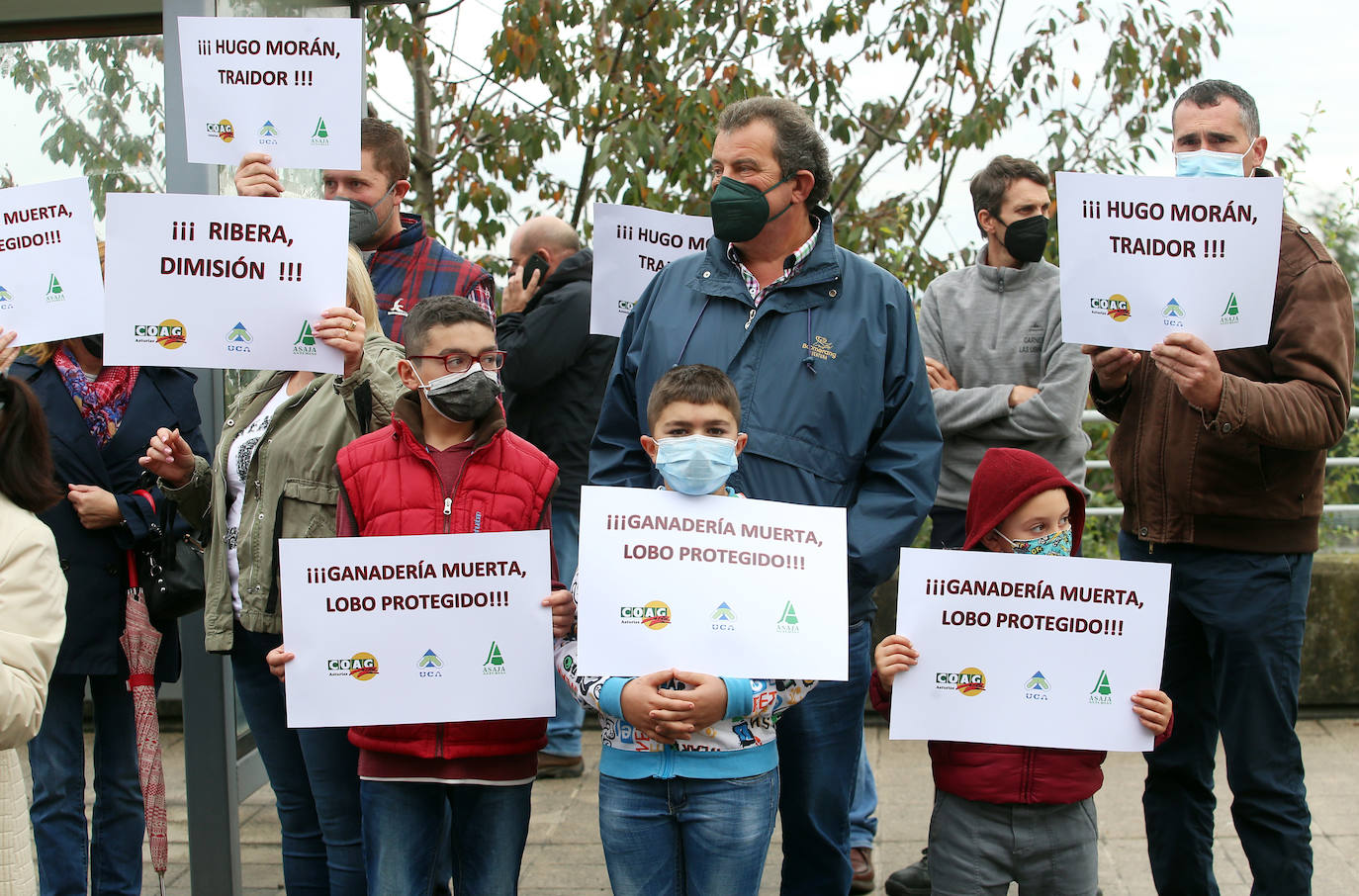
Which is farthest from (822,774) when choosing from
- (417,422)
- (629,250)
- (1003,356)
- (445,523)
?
(629,250)

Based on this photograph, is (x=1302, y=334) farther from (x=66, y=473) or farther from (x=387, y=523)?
(x=66, y=473)

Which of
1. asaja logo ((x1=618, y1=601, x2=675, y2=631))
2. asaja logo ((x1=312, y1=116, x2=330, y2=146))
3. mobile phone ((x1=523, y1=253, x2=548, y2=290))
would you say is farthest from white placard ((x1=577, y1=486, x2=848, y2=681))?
mobile phone ((x1=523, y1=253, x2=548, y2=290))

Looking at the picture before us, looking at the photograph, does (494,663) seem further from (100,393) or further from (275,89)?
(275,89)

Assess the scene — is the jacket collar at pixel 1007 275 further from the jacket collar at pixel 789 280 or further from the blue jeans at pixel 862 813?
the blue jeans at pixel 862 813

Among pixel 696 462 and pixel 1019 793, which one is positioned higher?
pixel 696 462

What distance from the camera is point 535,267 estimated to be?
5.43 meters

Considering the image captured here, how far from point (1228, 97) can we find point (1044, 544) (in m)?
1.35

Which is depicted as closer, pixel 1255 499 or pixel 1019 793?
pixel 1019 793

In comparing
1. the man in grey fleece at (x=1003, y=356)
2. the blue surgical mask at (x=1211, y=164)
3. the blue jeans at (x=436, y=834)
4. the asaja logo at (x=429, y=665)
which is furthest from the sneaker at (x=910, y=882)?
the blue surgical mask at (x=1211, y=164)

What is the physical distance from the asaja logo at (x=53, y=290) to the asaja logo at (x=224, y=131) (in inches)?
24.7

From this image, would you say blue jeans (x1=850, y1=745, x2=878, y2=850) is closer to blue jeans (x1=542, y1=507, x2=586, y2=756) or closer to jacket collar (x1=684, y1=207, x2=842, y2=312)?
blue jeans (x1=542, y1=507, x2=586, y2=756)

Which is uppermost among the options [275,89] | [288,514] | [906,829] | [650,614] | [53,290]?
[275,89]

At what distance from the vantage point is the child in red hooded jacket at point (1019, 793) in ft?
10.0

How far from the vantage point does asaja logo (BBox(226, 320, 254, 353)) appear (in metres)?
3.46
